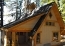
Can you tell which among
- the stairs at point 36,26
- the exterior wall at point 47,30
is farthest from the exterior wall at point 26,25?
the exterior wall at point 47,30

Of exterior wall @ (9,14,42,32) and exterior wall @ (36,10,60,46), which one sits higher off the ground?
exterior wall @ (9,14,42,32)

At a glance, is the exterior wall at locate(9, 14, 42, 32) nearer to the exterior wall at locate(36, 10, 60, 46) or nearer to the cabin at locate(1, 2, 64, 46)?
the cabin at locate(1, 2, 64, 46)

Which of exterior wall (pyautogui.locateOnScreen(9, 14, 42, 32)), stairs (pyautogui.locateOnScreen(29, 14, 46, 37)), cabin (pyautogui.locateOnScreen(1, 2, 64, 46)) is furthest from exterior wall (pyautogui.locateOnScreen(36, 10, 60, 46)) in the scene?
exterior wall (pyautogui.locateOnScreen(9, 14, 42, 32))

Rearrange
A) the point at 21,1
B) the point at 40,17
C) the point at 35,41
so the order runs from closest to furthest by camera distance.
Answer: the point at 35,41 < the point at 40,17 < the point at 21,1

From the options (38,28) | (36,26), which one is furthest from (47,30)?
(38,28)

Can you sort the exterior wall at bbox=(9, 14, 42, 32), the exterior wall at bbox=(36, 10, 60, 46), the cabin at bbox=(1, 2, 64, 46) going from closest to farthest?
the exterior wall at bbox=(9, 14, 42, 32) < the cabin at bbox=(1, 2, 64, 46) < the exterior wall at bbox=(36, 10, 60, 46)

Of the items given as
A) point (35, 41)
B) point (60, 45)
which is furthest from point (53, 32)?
point (35, 41)

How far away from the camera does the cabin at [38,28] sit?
799 inches

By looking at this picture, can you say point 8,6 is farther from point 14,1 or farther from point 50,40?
point 50,40

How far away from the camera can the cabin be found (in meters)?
20.3

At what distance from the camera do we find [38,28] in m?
20.9

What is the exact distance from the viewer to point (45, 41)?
22.8 meters

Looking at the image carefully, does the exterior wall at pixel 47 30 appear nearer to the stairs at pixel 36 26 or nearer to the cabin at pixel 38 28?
the cabin at pixel 38 28

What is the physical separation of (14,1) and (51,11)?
38289 millimetres
